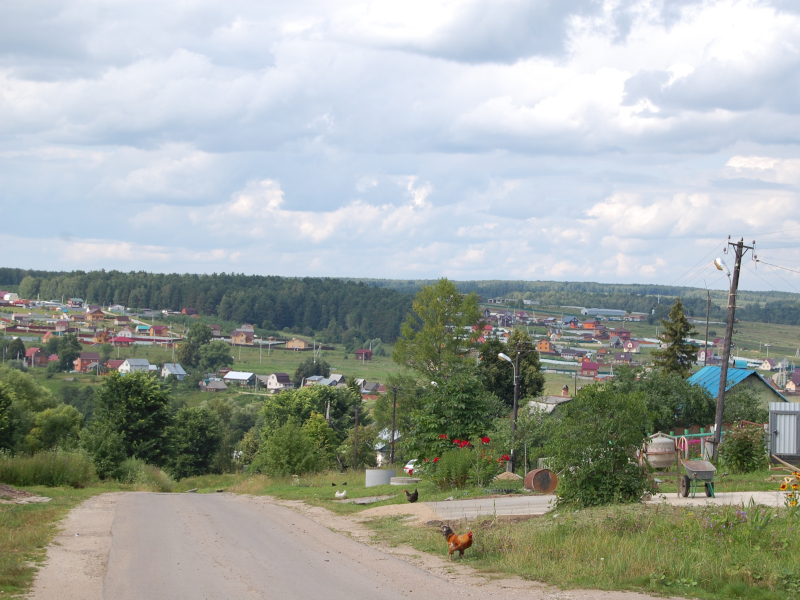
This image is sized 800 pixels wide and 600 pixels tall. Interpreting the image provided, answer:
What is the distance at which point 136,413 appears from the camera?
36.9 metres

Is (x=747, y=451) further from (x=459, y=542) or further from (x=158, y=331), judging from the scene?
(x=158, y=331)

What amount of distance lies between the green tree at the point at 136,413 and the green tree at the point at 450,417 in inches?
779

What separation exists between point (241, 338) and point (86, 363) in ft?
135

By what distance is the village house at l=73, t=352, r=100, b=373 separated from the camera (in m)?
116

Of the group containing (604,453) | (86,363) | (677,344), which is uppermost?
(677,344)

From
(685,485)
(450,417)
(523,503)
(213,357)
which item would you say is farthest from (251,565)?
(213,357)

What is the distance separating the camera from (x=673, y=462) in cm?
2286

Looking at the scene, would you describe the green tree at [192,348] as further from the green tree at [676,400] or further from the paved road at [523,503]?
the paved road at [523,503]

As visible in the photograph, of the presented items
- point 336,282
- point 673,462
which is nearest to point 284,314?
point 336,282

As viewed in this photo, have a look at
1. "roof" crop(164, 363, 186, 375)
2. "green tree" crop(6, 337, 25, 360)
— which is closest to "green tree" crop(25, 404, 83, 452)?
"roof" crop(164, 363, 186, 375)

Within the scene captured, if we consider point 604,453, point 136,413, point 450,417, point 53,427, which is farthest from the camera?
point 53,427

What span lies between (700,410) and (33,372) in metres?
101

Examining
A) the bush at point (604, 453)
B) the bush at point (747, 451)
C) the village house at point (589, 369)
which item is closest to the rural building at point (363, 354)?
the village house at point (589, 369)

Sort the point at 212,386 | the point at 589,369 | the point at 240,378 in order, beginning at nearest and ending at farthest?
the point at 589,369 → the point at 212,386 → the point at 240,378
